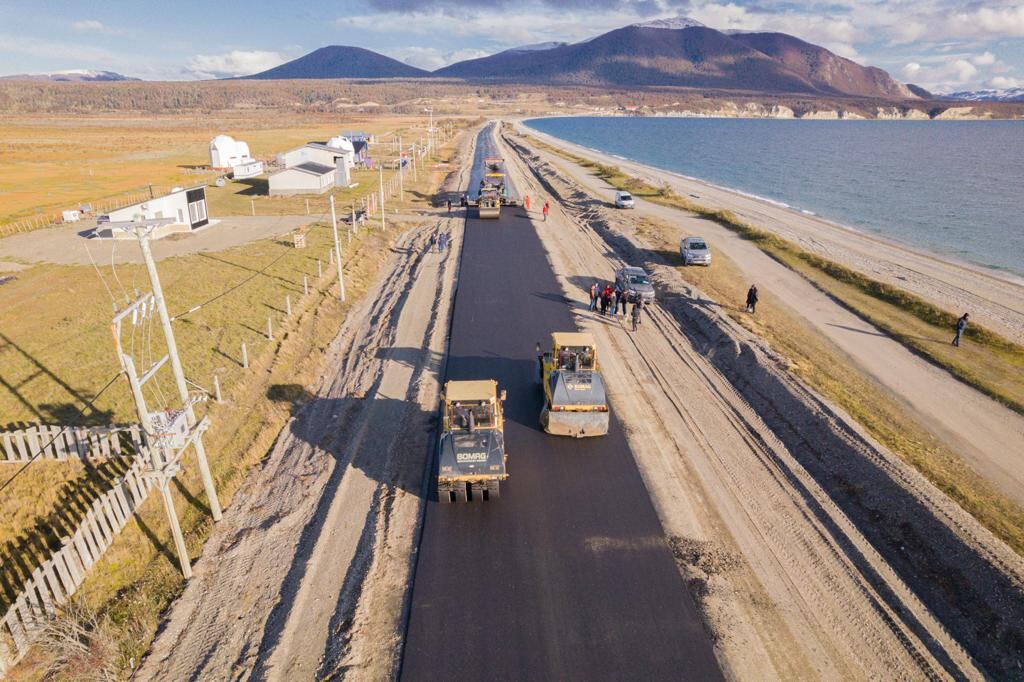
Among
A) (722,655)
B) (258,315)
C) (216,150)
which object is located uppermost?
(216,150)

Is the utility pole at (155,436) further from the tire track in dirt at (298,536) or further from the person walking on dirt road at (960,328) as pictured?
the person walking on dirt road at (960,328)

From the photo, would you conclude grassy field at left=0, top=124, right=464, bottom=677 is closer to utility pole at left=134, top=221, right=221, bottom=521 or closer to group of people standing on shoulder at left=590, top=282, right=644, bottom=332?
utility pole at left=134, top=221, right=221, bottom=521

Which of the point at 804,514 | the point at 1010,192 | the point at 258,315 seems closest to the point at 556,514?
the point at 804,514

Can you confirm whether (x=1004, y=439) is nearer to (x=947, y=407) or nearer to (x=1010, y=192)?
(x=947, y=407)

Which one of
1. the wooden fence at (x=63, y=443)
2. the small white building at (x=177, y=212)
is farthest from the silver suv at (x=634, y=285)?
the small white building at (x=177, y=212)

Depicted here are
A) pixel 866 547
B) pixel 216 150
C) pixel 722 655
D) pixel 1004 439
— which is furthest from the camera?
pixel 216 150

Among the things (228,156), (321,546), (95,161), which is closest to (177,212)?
(321,546)
